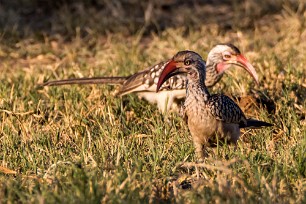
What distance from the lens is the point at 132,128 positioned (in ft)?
22.0

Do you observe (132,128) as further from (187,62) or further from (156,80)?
(156,80)

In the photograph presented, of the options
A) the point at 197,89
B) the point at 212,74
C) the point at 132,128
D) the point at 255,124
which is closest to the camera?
the point at 197,89

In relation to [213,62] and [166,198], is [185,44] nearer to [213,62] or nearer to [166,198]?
[213,62]

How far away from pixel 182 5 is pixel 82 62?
355 cm

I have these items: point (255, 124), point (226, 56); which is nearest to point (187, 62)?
point (255, 124)

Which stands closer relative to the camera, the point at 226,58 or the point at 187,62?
the point at 187,62

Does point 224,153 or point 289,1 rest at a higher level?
point 289,1

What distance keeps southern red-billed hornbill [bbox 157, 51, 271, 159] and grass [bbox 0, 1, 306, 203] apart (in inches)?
5.1

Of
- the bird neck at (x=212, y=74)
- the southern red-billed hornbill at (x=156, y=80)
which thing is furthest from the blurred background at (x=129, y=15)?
the bird neck at (x=212, y=74)

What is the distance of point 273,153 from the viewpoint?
5.75 metres

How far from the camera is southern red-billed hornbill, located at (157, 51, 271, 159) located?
233 inches

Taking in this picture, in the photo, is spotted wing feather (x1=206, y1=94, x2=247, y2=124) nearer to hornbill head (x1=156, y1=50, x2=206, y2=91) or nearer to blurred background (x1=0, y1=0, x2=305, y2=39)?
hornbill head (x1=156, y1=50, x2=206, y2=91)

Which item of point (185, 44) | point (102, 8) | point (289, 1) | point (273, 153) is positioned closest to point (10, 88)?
point (185, 44)

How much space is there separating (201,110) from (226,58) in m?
1.57
